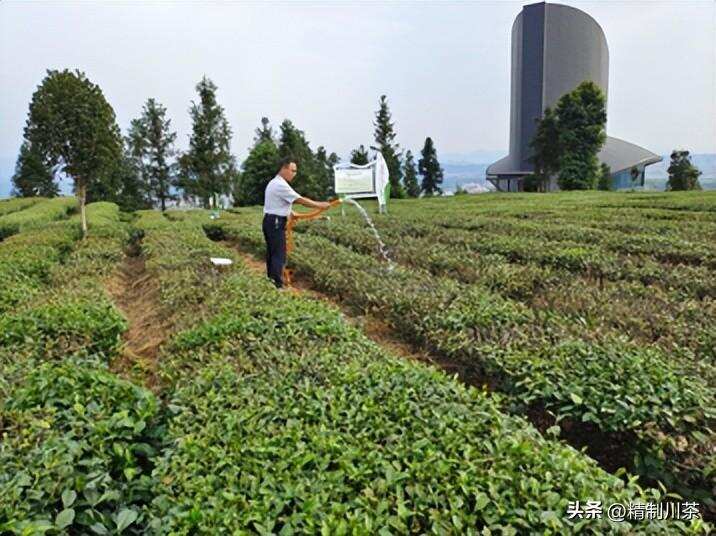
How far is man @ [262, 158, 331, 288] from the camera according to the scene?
604 centimetres

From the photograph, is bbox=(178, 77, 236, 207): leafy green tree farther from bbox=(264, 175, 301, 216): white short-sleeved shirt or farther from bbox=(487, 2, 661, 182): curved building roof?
bbox=(487, 2, 661, 182): curved building roof

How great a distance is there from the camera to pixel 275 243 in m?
6.13

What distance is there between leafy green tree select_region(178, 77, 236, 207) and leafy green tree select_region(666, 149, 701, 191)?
3095 cm

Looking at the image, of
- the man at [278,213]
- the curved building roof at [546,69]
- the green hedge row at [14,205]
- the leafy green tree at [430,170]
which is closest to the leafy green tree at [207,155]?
the green hedge row at [14,205]

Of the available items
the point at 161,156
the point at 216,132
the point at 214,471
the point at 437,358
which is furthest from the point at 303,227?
the point at 161,156

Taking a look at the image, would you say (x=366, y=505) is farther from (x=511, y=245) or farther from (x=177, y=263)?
(x=511, y=245)

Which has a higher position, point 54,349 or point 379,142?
point 379,142

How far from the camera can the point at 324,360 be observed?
2.93m

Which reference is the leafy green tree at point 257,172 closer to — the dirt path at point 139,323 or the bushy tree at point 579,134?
the bushy tree at point 579,134

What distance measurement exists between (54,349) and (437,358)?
269 cm

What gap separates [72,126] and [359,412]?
10378mm

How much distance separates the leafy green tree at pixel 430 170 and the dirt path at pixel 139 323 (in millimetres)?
38635

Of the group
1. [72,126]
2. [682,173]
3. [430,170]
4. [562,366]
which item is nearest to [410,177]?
[430,170]

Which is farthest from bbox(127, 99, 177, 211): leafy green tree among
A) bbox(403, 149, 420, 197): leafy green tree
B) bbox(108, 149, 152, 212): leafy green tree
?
bbox(403, 149, 420, 197): leafy green tree
